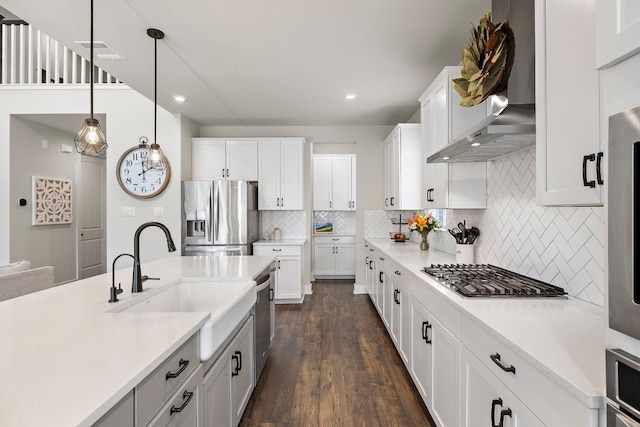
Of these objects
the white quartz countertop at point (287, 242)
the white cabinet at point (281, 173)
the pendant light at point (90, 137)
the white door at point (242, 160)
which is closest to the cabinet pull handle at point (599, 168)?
the pendant light at point (90, 137)

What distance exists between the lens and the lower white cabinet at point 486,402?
1065mm

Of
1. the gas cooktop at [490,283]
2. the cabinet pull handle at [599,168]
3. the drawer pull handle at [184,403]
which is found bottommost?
the drawer pull handle at [184,403]

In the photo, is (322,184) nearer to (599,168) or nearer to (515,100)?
(515,100)

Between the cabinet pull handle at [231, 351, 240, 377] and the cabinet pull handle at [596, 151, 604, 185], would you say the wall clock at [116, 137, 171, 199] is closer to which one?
the cabinet pull handle at [231, 351, 240, 377]

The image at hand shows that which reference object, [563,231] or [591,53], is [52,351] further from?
[563,231]

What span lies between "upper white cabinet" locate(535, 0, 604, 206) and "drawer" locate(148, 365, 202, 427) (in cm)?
146

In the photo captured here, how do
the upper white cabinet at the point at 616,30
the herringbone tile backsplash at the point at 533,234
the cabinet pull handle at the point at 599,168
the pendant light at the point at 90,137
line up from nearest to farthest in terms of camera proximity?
the upper white cabinet at the point at 616,30 < the cabinet pull handle at the point at 599,168 < the herringbone tile backsplash at the point at 533,234 < the pendant light at the point at 90,137

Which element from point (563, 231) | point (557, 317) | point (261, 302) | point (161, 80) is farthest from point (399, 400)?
point (161, 80)

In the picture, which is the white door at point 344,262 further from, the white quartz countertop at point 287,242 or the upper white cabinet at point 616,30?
the upper white cabinet at point 616,30

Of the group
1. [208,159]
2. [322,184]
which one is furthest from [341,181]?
[208,159]

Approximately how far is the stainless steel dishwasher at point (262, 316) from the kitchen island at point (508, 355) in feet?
3.66

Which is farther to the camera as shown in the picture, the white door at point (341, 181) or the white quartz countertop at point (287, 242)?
the white door at point (341, 181)

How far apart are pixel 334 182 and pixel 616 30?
19.3 feet

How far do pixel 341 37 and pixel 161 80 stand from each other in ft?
6.56
